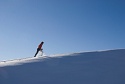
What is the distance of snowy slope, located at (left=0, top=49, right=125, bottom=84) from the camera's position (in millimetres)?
5353

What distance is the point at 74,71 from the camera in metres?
5.99

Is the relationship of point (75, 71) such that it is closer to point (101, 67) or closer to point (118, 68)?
point (101, 67)

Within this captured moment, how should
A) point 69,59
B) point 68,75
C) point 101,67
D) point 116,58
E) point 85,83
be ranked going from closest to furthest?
point 85,83 < point 68,75 < point 101,67 < point 116,58 < point 69,59

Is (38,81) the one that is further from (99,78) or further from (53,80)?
(99,78)

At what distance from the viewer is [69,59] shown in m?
7.33

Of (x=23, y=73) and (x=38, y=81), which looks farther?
(x=23, y=73)

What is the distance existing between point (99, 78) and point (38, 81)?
151cm

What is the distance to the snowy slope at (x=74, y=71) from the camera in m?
5.35

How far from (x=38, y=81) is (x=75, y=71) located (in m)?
1.15

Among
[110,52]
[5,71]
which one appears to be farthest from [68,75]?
[110,52]

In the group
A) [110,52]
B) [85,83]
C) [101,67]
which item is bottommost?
[85,83]

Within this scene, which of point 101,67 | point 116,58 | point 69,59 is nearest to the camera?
point 101,67

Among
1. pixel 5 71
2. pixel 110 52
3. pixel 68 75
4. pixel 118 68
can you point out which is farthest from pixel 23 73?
pixel 110 52

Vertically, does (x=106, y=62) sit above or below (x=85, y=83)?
above
